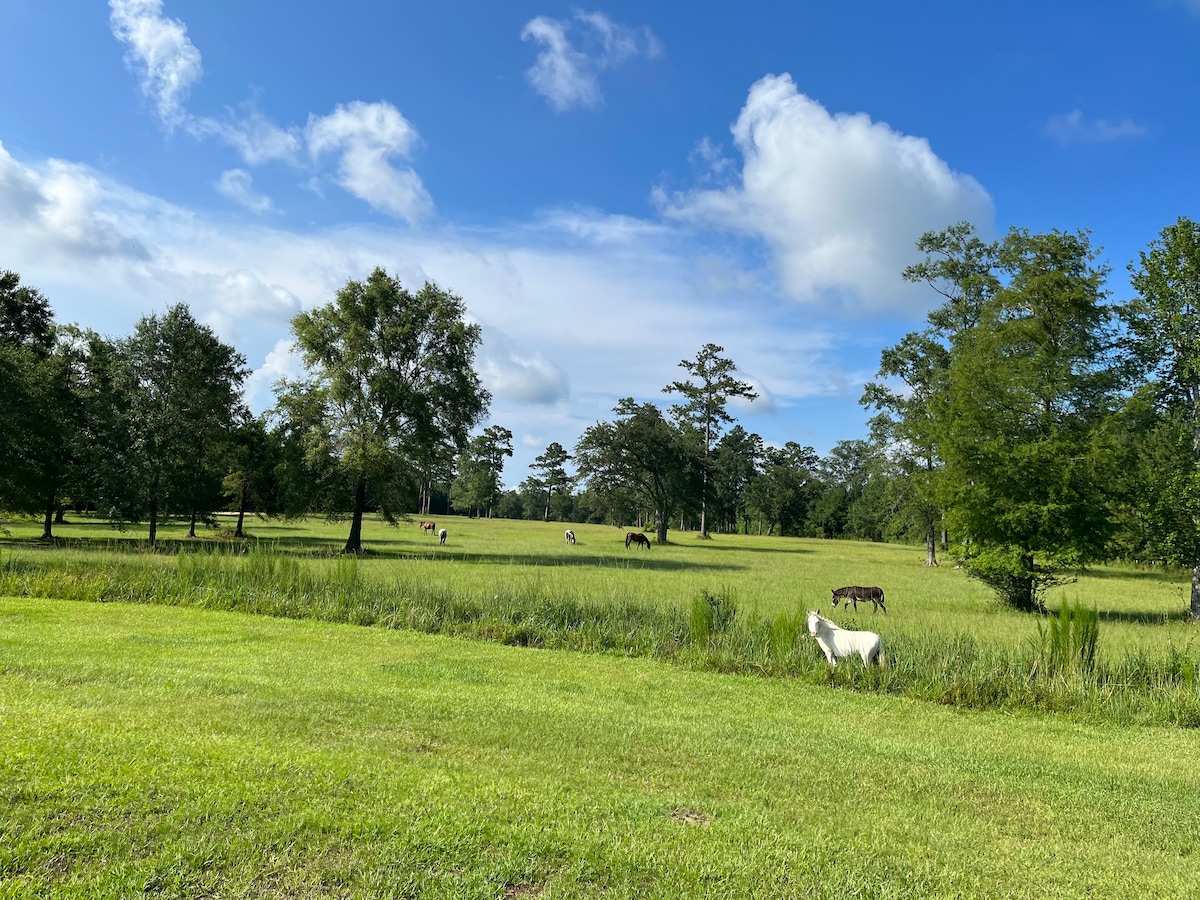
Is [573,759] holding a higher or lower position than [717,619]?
lower

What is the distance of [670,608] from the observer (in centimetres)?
1393

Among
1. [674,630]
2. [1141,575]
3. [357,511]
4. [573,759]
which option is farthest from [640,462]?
[573,759]

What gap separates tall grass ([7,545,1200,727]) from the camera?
9.53 m

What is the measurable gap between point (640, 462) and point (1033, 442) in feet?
114

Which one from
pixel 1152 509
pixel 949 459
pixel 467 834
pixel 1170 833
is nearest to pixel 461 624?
pixel 467 834

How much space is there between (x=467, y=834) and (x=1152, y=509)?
2137cm

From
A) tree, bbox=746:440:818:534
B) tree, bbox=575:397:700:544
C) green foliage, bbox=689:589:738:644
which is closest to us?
green foliage, bbox=689:589:738:644

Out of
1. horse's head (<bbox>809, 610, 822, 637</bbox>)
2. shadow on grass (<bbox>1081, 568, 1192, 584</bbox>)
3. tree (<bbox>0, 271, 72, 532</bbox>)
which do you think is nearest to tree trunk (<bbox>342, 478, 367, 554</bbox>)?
tree (<bbox>0, 271, 72, 532</bbox>)

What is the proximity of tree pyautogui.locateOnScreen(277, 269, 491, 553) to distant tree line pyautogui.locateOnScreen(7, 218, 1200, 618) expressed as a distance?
103mm

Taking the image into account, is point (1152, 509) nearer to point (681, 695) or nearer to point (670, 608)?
point (670, 608)

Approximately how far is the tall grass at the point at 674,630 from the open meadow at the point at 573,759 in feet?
0.20

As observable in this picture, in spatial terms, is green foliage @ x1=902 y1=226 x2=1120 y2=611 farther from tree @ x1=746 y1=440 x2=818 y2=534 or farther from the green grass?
tree @ x1=746 y1=440 x2=818 y2=534

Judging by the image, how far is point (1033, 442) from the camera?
21.2m

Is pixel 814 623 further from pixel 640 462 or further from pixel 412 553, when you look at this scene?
pixel 640 462
